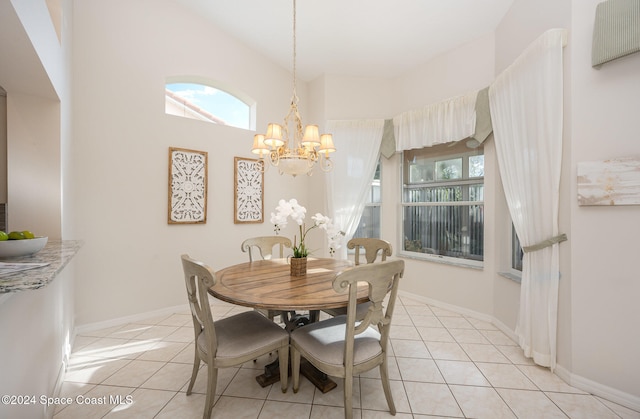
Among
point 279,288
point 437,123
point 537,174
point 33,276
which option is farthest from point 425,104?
point 33,276

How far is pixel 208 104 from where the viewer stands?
354 cm

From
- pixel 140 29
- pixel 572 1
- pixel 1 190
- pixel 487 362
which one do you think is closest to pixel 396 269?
pixel 487 362

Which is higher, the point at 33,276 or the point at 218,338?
the point at 33,276

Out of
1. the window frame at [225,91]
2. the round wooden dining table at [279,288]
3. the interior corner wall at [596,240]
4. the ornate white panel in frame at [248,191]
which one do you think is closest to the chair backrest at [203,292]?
the round wooden dining table at [279,288]

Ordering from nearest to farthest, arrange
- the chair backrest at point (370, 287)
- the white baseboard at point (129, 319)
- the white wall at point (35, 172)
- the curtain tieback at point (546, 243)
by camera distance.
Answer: the white wall at point (35, 172) < the chair backrest at point (370, 287) < the curtain tieback at point (546, 243) < the white baseboard at point (129, 319)

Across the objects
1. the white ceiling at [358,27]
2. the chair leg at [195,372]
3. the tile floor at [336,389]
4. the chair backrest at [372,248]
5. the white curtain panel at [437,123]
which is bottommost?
the tile floor at [336,389]

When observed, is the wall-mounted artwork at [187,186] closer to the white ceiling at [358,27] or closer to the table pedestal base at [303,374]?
the white ceiling at [358,27]

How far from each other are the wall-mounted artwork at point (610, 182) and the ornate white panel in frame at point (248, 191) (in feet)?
10.8

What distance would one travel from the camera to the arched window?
129 inches

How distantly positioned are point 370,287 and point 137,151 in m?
2.84

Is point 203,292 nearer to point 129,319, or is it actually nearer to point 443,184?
point 129,319

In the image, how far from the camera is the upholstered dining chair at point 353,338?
1.42 m

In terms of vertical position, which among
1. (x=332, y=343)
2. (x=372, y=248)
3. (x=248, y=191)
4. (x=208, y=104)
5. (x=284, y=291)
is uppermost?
(x=208, y=104)

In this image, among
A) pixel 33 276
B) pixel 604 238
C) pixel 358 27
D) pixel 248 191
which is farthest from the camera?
pixel 248 191
